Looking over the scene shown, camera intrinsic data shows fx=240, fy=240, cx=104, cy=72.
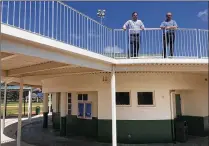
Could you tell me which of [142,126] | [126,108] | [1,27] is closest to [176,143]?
[142,126]

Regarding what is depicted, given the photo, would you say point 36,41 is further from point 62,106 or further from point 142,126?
point 62,106

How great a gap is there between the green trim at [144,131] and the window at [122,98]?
812 mm

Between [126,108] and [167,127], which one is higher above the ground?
[126,108]

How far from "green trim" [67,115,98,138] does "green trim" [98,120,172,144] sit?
1.36 metres

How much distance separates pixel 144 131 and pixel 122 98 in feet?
5.42

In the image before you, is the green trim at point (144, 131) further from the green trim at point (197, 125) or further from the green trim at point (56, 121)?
the green trim at point (56, 121)

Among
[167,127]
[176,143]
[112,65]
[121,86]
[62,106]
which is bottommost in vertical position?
[176,143]

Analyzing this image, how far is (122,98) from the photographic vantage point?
10422mm

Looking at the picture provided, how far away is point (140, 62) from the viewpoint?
8445 millimetres

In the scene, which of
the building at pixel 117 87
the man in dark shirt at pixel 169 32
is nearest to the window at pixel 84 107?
the building at pixel 117 87

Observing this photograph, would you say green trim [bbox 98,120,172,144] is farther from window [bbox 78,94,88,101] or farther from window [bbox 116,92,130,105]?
window [bbox 78,94,88,101]

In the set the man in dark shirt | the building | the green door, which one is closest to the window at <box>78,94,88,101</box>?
the building

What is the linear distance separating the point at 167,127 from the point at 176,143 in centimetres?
72

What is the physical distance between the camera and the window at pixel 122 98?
1035 centimetres
